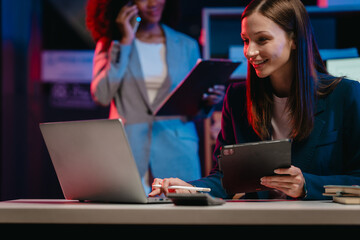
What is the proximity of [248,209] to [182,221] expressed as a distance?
12cm

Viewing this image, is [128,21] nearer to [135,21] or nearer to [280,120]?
[135,21]

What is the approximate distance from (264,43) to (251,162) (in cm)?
57

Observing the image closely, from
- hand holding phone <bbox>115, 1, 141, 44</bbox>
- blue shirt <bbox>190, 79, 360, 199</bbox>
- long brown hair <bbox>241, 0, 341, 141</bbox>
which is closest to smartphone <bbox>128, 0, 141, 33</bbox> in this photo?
hand holding phone <bbox>115, 1, 141, 44</bbox>

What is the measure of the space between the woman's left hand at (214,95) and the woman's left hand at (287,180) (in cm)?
109

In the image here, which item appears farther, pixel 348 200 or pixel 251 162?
pixel 251 162

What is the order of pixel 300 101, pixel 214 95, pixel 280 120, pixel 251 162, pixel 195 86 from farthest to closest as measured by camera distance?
pixel 214 95
pixel 195 86
pixel 280 120
pixel 300 101
pixel 251 162

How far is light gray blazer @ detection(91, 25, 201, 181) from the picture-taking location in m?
2.27

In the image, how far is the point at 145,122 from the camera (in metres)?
2.29

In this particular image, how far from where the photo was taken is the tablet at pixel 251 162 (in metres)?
1.03

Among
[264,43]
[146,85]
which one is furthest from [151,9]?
[264,43]

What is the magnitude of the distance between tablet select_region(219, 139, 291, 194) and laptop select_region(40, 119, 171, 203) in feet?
0.64

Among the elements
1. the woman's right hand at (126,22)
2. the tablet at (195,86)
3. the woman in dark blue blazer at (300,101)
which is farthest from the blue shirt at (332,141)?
the woman's right hand at (126,22)

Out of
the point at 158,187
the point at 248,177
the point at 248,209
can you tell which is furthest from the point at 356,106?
the point at 248,209

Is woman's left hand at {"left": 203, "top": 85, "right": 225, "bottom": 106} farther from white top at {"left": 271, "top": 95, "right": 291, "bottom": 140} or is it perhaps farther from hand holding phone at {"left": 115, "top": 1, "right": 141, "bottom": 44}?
white top at {"left": 271, "top": 95, "right": 291, "bottom": 140}
